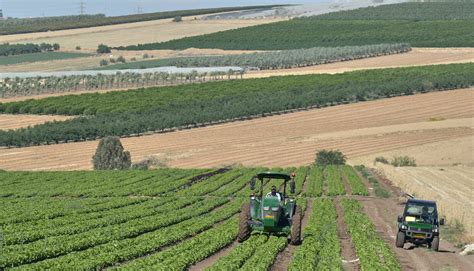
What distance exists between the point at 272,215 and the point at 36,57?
137438mm

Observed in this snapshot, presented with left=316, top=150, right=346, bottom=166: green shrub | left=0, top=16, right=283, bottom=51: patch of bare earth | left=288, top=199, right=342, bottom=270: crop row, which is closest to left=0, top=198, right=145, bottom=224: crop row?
left=288, top=199, right=342, bottom=270: crop row

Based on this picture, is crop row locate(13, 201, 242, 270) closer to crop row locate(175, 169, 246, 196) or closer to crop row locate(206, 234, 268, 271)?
crop row locate(206, 234, 268, 271)

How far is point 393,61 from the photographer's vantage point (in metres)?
135

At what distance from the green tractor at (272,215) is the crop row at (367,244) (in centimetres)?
208

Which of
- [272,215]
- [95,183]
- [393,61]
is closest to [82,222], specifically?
[272,215]

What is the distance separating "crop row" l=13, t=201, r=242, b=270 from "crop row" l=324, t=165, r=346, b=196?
12.2 m

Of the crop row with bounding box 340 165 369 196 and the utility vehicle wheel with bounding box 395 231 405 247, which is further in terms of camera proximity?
the crop row with bounding box 340 165 369 196

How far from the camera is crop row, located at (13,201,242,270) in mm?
23109

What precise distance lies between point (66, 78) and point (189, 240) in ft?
305

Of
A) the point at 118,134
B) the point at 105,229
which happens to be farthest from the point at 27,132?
the point at 105,229

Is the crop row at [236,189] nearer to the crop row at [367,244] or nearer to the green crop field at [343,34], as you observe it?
the crop row at [367,244]

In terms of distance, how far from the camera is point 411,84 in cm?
9775

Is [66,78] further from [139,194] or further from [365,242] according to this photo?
[365,242]

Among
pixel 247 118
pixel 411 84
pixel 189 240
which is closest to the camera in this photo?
pixel 189 240
